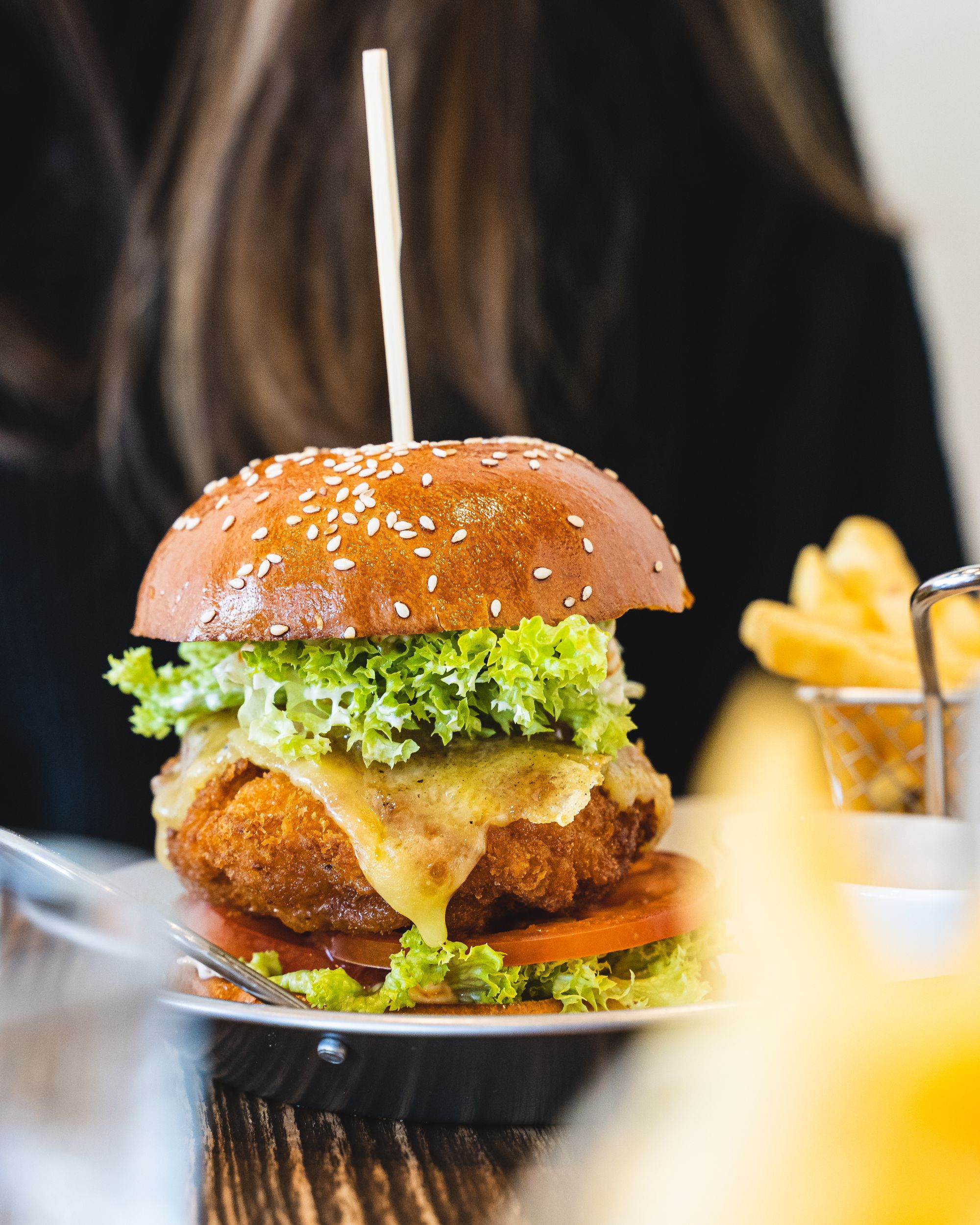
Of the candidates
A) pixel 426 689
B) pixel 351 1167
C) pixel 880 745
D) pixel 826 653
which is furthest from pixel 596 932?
pixel 880 745

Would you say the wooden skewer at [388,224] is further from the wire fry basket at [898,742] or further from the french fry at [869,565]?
the french fry at [869,565]

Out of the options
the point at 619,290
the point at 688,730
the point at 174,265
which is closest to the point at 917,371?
the point at 619,290

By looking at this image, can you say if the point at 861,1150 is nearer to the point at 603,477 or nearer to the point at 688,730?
the point at 603,477

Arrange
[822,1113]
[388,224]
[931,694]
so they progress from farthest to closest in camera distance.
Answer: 1. [931,694]
2. [388,224]
3. [822,1113]

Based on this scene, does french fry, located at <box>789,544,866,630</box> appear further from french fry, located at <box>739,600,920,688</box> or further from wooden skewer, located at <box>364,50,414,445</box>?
wooden skewer, located at <box>364,50,414,445</box>

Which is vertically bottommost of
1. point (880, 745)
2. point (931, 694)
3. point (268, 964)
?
point (880, 745)

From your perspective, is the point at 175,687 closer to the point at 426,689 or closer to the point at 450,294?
the point at 426,689

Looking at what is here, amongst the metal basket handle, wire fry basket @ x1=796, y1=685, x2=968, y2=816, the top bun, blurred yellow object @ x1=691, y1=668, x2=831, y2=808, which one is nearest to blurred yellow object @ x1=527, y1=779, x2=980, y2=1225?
the top bun
